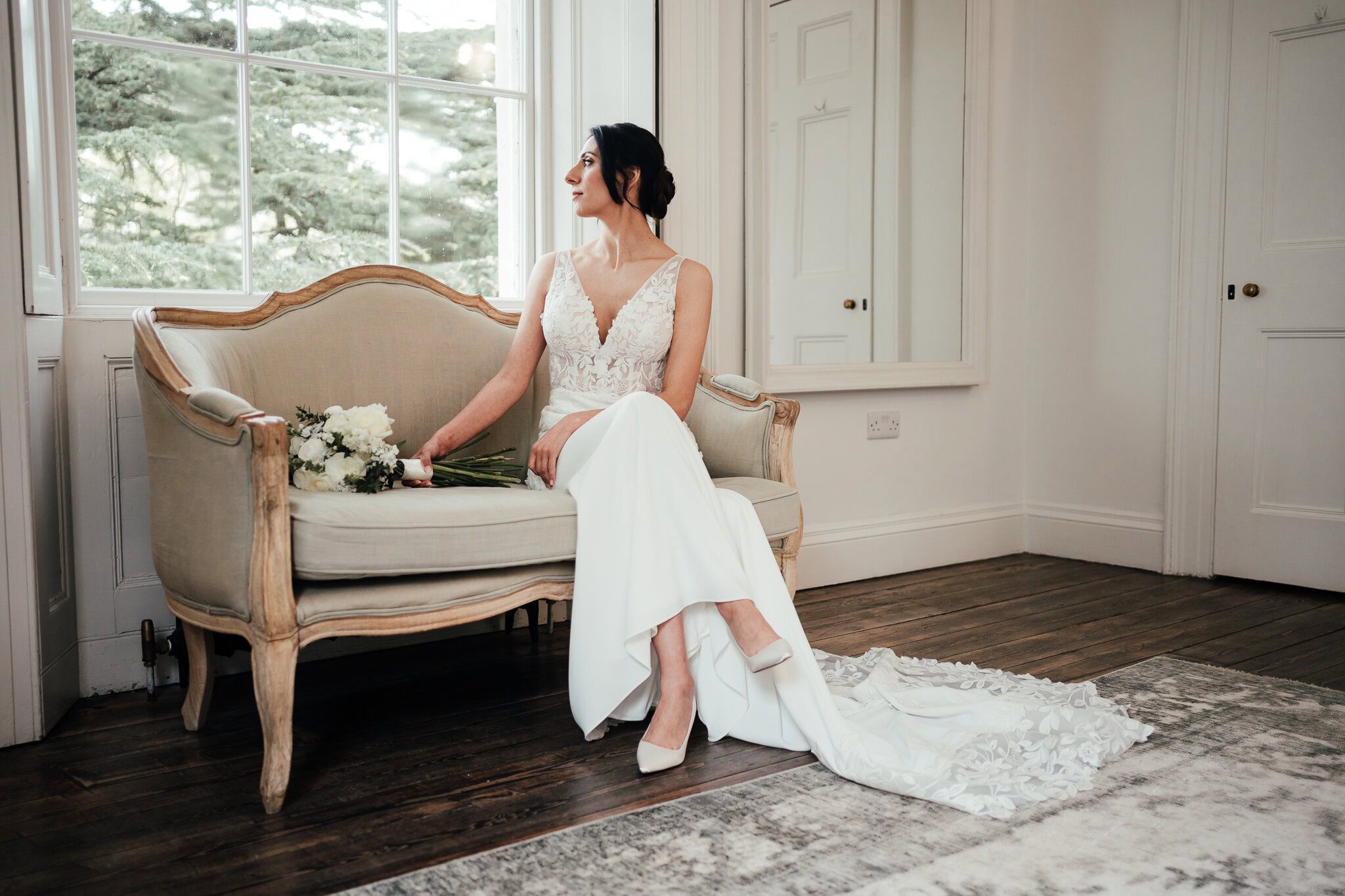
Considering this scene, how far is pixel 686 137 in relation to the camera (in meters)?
3.40

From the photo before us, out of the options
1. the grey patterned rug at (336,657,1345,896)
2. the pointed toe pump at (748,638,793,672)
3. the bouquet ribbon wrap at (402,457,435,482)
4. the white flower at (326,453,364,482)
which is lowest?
the grey patterned rug at (336,657,1345,896)

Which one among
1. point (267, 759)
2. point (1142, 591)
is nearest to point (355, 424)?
point (267, 759)

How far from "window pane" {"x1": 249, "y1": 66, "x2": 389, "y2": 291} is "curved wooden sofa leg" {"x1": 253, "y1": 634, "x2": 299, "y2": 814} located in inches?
56.0

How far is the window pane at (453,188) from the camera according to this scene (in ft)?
10.5

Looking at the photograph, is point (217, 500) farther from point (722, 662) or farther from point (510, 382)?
point (722, 662)

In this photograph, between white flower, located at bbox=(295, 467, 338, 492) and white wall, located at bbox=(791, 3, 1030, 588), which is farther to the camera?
white wall, located at bbox=(791, 3, 1030, 588)

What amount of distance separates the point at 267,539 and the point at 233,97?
5.18 feet

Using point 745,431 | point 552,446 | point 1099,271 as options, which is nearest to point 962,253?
point 1099,271

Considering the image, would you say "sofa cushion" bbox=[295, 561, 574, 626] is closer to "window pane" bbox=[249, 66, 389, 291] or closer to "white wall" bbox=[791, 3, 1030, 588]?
"window pane" bbox=[249, 66, 389, 291]

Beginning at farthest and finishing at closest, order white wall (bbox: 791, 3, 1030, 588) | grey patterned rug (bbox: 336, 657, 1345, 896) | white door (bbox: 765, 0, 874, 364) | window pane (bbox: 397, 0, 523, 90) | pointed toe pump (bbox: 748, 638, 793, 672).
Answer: white wall (bbox: 791, 3, 1030, 588)
white door (bbox: 765, 0, 874, 364)
window pane (bbox: 397, 0, 523, 90)
pointed toe pump (bbox: 748, 638, 793, 672)
grey patterned rug (bbox: 336, 657, 1345, 896)

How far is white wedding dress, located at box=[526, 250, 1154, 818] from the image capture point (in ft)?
6.68

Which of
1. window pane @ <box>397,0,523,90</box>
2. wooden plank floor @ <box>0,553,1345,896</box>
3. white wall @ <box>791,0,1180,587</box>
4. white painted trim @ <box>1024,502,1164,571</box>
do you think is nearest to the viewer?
wooden plank floor @ <box>0,553,1345,896</box>

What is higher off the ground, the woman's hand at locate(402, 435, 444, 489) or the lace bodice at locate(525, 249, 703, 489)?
the lace bodice at locate(525, 249, 703, 489)

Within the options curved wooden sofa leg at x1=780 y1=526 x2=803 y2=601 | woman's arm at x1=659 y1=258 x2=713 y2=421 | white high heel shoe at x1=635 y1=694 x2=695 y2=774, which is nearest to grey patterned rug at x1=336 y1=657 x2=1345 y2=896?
white high heel shoe at x1=635 y1=694 x2=695 y2=774
